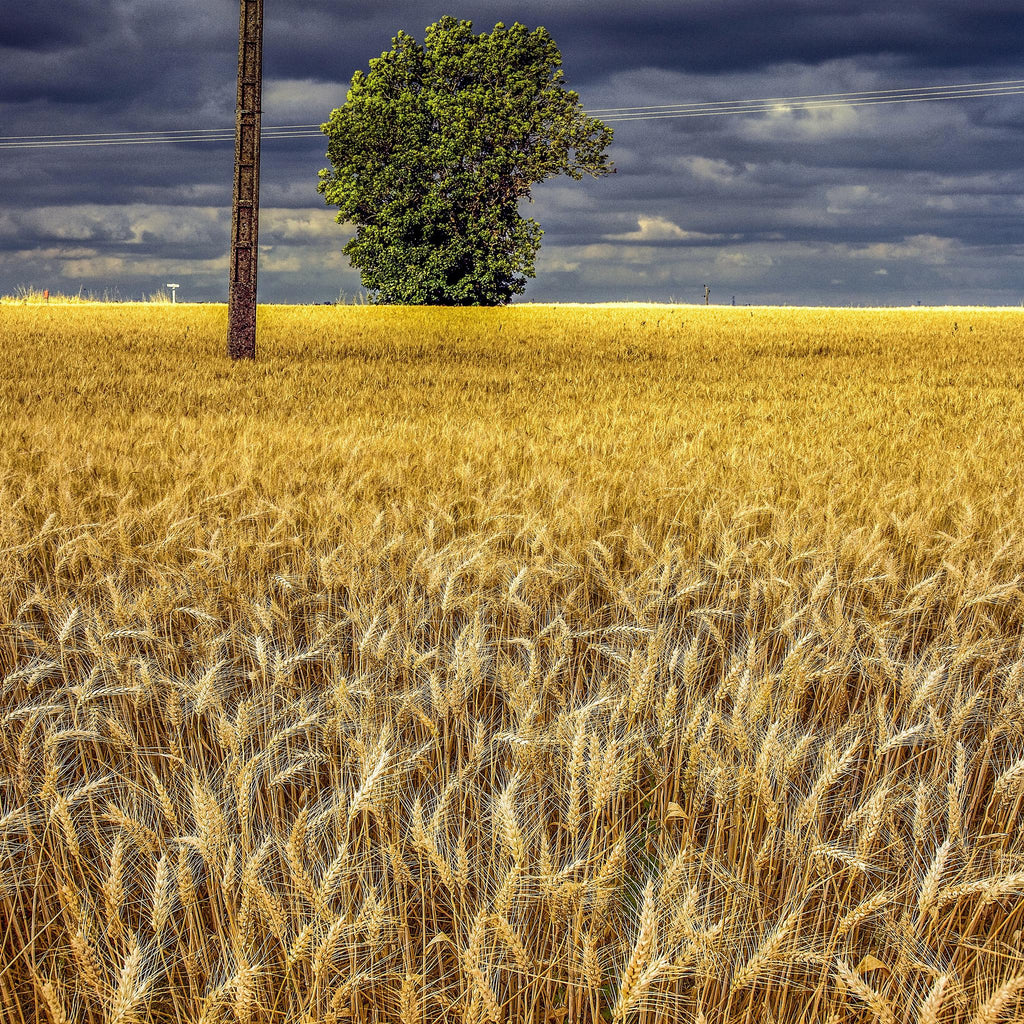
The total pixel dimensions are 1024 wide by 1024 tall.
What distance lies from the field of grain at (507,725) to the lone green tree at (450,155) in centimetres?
2644

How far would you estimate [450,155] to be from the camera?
30297mm

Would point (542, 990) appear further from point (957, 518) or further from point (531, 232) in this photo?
point (531, 232)

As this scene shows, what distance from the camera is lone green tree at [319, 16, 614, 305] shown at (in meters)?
30.7

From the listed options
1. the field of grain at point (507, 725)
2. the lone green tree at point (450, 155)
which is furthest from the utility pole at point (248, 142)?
the lone green tree at point (450, 155)

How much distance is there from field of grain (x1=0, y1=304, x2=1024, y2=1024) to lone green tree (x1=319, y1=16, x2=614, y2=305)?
2644 cm

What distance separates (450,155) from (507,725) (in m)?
31.1

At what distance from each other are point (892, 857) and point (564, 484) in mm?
2368

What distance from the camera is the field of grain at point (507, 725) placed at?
131 centimetres

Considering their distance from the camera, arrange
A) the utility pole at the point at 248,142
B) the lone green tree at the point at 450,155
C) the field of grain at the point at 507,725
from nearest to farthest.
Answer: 1. the field of grain at the point at 507,725
2. the utility pole at the point at 248,142
3. the lone green tree at the point at 450,155

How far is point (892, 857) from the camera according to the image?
167 centimetres

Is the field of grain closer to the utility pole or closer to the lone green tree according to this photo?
the utility pole

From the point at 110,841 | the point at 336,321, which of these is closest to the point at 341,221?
the point at 336,321

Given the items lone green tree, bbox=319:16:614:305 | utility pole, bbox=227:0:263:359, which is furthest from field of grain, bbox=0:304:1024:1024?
lone green tree, bbox=319:16:614:305

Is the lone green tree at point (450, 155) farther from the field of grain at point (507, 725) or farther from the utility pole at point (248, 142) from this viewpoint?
the field of grain at point (507, 725)
